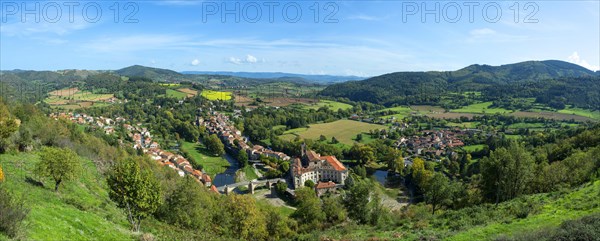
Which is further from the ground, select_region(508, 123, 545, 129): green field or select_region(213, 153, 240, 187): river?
select_region(508, 123, 545, 129): green field

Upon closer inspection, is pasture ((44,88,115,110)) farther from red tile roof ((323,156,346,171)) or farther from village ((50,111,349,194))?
red tile roof ((323,156,346,171))

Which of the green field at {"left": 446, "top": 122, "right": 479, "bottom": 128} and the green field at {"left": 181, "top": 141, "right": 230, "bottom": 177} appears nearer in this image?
the green field at {"left": 181, "top": 141, "right": 230, "bottom": 177}

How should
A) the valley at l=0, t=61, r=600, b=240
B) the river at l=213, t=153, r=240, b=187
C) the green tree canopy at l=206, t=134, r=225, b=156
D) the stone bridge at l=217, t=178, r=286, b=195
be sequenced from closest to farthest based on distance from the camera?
1. the valley at l=0, t=61, r=600, b=240
2. the stone bridge at l=217, t=178, r=286, b=195
3. the river at l=213, t=153, r=240, b=187
4. the green tree canopy at l=206, t=134, r=225, b=156

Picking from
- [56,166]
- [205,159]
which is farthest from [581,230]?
[205,159]

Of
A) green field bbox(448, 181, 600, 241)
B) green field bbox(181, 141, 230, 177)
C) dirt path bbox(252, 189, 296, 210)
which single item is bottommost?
dirt path bbox(252, 189, 296, 210)

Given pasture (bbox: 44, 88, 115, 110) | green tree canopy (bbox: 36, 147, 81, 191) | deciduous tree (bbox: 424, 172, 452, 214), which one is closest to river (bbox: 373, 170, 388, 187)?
deciduous tree (bbox: 424, 172, 452, 214)

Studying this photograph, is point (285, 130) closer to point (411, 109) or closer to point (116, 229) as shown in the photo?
point (411, 109)

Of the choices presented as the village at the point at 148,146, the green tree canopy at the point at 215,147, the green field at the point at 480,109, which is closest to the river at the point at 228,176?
the village at the point at 148,146

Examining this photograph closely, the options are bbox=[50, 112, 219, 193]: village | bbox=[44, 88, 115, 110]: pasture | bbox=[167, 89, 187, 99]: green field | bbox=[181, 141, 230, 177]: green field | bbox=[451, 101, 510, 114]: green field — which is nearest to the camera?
bbox=[50, 112, 219, 193]: village
